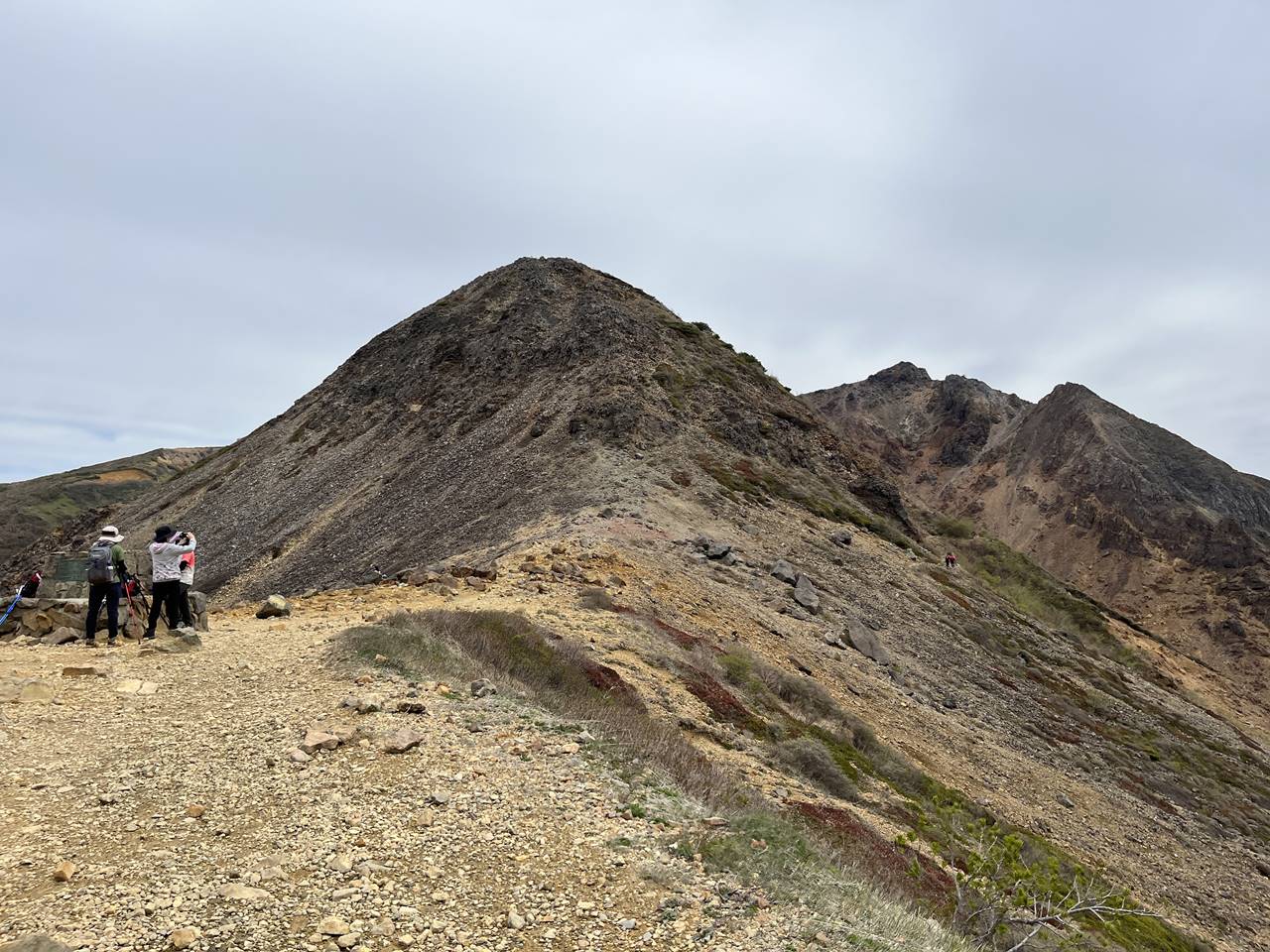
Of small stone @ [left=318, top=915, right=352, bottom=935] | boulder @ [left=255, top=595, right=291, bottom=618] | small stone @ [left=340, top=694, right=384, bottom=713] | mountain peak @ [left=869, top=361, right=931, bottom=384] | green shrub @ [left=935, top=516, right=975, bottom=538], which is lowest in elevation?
small stone @ [left=318, top=915, right=352, bottom=935]

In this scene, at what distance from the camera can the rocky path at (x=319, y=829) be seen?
18.4 ft

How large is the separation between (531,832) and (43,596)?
41.7ft

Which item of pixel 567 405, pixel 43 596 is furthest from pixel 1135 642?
pixel 43 596

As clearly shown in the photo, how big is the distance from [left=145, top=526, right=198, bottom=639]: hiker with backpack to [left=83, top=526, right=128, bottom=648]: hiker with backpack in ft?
1.66

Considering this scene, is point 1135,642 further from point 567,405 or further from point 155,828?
point 155,828

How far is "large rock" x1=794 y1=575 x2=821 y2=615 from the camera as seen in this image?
24891mm

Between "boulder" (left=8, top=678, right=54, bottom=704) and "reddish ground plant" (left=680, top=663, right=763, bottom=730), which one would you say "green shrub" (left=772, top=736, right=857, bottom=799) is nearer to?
"reddish ground plant" (left=680, top=663, right=763, bottom=730)

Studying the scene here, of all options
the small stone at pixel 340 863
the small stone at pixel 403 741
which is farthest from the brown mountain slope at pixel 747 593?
the small stone at pixel 340 863

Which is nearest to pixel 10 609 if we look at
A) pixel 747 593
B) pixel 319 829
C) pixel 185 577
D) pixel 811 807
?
pixel 185 577

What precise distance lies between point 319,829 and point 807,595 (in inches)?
811

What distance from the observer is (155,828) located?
673 cm

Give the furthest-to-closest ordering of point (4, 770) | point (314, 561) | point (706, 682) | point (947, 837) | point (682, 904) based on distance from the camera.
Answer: point (314, 561)
point (706, 682)
point (947, 837)
point (4, 770)
point (682, 904)

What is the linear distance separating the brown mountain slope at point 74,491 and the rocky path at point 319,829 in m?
125

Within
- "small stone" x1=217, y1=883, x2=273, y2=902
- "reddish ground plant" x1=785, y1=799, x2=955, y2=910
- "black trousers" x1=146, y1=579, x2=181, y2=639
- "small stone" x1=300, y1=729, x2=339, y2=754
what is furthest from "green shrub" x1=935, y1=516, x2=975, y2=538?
"small stone" x1=217, y1=883, x2=273, y2=902
